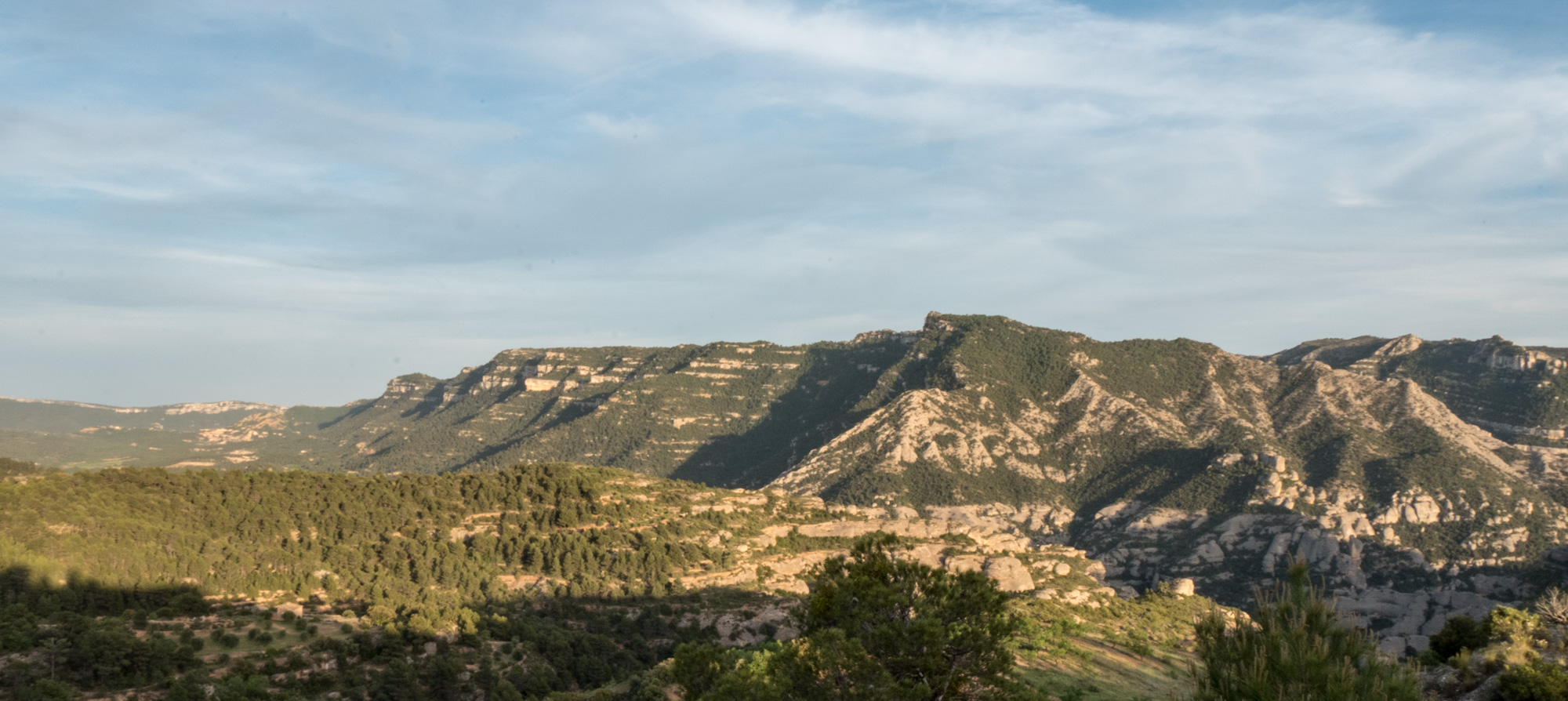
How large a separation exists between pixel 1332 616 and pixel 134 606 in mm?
64642

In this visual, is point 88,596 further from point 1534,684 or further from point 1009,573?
point 1009,573

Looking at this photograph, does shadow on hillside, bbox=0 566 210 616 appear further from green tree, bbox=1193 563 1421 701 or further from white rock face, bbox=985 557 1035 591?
white rock face, bbox=985 557 1035 591

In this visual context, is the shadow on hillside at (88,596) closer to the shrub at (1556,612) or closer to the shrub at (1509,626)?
the shrub at (1509,626)

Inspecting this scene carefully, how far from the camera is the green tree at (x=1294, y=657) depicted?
46.5 feet

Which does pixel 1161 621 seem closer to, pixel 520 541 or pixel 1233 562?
pixel 520 541

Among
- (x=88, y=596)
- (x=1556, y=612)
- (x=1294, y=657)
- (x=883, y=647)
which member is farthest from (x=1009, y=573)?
(x=1294, y=657)

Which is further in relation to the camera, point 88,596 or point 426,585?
point 426,585

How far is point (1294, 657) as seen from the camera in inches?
571

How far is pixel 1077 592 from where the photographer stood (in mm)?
89750

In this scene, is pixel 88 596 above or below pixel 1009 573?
above

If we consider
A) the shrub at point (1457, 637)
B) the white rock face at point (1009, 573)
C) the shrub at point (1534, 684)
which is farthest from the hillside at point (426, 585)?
the shrub at point (1534, 684)

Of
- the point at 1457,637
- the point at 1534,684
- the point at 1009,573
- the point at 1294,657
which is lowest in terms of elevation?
the point at 1009,573

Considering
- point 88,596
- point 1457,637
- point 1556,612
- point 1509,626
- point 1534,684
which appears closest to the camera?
point 1534,684

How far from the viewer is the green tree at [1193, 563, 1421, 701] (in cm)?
1417
